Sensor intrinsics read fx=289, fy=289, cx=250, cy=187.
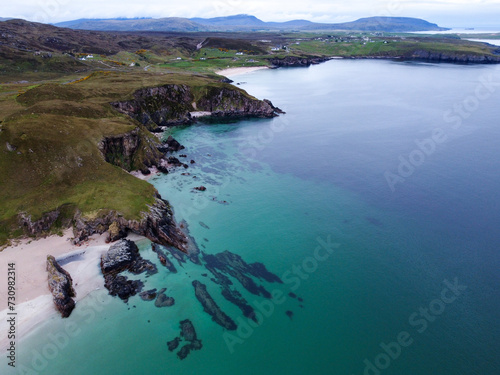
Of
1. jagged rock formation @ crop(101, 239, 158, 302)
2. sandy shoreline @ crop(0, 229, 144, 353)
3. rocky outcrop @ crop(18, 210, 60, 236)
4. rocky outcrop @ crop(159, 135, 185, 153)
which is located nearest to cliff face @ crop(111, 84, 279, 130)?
rocky outcrop @ crop(159, 135, 185, 153)

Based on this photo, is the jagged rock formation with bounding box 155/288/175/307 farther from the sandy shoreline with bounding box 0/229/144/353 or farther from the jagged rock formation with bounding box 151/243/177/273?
the sandy shoreline with bounding box 0/229/144/353

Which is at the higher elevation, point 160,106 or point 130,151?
point 160,106

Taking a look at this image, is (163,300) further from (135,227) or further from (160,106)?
(160,106)

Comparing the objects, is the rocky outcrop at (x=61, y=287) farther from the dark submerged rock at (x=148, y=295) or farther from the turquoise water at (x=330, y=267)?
the dark submerged rock at (x=148, y=295)

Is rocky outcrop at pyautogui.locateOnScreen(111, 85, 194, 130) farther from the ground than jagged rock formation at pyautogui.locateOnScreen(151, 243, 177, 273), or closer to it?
farther from the ground

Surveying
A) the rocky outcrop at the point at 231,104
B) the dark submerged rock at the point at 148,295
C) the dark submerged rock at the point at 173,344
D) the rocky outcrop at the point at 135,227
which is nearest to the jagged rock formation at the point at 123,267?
the dark submerged rock at the point at 148,295

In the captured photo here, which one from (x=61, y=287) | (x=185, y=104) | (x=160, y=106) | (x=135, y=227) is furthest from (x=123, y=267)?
(x=185, y=104)
